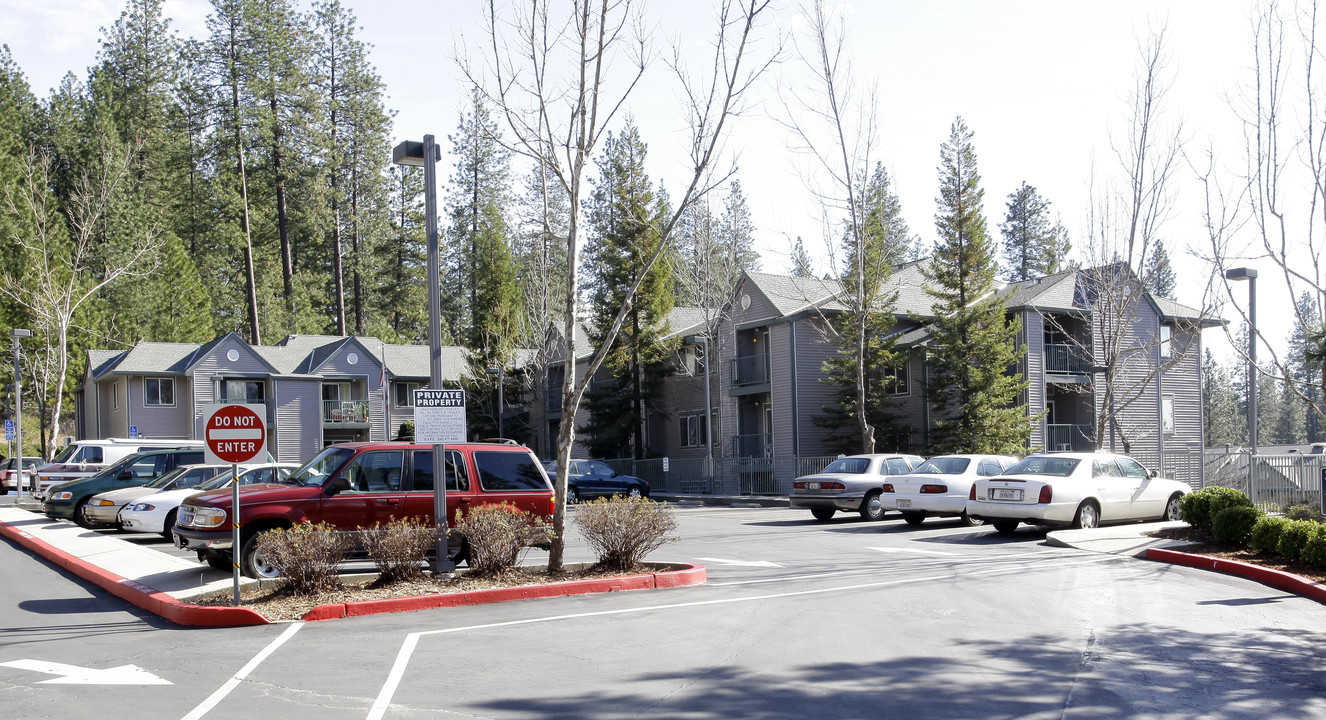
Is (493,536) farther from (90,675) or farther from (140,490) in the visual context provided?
(140,490)

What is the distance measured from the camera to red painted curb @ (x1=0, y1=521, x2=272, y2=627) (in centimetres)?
1034

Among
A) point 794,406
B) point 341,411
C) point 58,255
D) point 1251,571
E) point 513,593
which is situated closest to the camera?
point 513,593

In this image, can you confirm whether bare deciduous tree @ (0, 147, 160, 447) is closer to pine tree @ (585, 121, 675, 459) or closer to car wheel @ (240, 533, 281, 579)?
pine tree @ (585, 121, 675, 459)

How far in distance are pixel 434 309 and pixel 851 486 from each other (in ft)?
39.4

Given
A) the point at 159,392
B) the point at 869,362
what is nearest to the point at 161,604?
the point at 869,362

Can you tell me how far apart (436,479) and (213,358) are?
4203 cm

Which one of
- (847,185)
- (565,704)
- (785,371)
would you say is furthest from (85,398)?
(565,704)

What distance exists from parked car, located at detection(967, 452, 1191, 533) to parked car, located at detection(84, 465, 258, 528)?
14265mm

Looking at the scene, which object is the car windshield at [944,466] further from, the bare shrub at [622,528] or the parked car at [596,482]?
the parked car at [596,482]

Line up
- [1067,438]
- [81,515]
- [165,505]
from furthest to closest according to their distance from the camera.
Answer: [1067,438] < [81,515] < [165,505]

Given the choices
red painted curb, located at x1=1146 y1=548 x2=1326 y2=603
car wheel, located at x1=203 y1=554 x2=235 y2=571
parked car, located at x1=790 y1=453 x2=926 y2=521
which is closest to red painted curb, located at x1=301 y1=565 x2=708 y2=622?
car wheel, located at x1=203 y1=554 x2=235 y2=571

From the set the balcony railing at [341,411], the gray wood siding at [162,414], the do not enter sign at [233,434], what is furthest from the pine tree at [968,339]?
the gray wood siding at [162,414]

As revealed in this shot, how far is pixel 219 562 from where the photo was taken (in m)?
13.8

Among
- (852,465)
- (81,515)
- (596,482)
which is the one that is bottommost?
(596,482)
